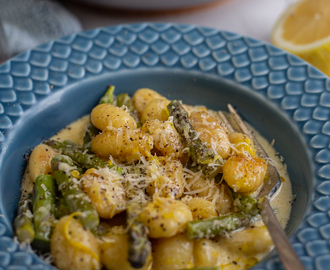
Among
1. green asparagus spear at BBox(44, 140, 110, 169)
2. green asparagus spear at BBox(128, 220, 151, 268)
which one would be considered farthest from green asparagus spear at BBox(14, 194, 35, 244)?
green asparagus spear at BBox(128, 220, 151, 268)

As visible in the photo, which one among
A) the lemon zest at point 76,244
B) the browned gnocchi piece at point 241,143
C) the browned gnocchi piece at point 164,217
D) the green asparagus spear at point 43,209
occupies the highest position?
the browned gnocchi piece at point 241,143

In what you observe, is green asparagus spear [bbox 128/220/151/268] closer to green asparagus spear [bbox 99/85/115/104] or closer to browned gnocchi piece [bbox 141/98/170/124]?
browned gnocchi piece [bbox 141/98/170/124]

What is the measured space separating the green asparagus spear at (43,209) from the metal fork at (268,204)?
4.14 ft

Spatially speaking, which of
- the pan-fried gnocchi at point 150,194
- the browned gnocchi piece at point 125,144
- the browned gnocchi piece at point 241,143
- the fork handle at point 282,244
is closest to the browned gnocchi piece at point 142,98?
the pan-fried gnocchi at point 150,194

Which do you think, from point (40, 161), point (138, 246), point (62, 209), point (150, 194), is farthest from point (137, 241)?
point (40, 161)

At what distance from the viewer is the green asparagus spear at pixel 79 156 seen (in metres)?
2.36

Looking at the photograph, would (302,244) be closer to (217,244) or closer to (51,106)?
(217,244)

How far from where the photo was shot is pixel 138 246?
179 centimetres

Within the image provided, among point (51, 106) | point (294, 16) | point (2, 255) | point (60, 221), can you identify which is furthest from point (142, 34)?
point (2, 255)

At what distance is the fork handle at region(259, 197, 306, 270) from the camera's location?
5.58 feet

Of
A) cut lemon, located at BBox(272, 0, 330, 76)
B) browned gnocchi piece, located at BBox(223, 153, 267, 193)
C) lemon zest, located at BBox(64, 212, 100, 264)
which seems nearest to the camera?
lemon zest, located at BBox(64, 212, 100, 264)

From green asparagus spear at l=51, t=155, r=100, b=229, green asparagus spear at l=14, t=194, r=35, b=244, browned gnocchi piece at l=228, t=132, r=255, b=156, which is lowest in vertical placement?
green asparagus spear at l=14, t=194, r=35, b=244

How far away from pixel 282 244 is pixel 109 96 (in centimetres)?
190

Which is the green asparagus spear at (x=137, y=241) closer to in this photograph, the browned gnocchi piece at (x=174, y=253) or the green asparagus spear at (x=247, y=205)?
the browned gnocchi piece at (x=174, y=253)
